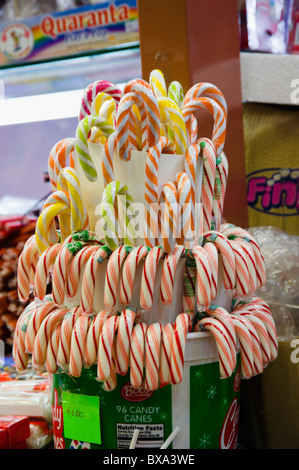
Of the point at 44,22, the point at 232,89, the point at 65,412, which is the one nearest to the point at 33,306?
the point at 65,412

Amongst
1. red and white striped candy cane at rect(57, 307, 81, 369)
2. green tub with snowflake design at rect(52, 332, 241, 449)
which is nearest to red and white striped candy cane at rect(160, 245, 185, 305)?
green tub with snowflake design at rect(52, 332, 241, 449)

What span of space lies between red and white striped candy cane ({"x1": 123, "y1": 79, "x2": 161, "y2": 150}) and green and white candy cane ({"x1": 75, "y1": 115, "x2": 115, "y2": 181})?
110 millimetres

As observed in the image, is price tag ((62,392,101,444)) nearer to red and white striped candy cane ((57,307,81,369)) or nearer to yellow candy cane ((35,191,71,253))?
red and white striped candy cane ((57,307,81,369))

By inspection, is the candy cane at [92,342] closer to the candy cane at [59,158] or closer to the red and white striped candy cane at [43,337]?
the red and white striped candy cane at [43,337]

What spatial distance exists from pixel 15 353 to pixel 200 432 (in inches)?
19.5

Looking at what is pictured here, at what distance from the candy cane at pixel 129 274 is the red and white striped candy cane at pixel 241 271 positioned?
224 millimetres

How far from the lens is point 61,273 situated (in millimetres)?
1280

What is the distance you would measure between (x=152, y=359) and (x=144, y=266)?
0.67 feet

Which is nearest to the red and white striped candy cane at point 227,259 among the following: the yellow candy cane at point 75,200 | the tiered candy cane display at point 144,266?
the tiered candy cane display at point 144,266

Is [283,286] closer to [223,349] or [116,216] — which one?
[223,349]

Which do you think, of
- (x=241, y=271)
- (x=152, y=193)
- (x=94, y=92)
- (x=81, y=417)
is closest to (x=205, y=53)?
(x=94, y=92)

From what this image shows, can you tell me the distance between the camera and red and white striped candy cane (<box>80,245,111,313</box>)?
1.25 meters
